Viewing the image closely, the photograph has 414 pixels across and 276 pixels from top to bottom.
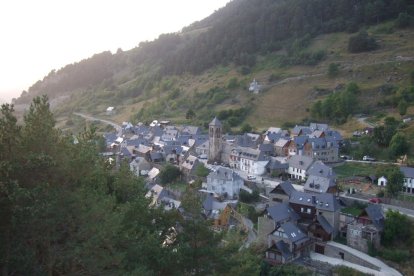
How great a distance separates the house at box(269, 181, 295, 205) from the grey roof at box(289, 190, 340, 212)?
91 centimetres

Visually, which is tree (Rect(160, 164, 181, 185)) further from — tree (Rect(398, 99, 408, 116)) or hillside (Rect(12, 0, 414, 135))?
tree (Rect(398, 99, 408, 116))

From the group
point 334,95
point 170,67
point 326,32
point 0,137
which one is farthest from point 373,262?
point 170,67

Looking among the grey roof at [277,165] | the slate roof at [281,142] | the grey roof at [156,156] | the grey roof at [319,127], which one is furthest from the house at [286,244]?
the grey roof at [156,156]

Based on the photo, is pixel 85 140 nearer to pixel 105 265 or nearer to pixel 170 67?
pixel 105 265

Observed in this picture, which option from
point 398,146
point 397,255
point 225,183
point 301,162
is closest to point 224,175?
point 225,183

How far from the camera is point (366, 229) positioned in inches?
989

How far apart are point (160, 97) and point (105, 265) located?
2699 inches

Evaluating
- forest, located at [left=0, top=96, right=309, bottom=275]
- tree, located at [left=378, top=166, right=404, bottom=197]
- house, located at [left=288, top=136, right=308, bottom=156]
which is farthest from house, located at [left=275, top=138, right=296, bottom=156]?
forest, located at [left=0, top=96, right=309, bottom=275]

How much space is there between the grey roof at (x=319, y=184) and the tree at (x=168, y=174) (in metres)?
12.8

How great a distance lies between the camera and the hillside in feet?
188

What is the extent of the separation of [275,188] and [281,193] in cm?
54

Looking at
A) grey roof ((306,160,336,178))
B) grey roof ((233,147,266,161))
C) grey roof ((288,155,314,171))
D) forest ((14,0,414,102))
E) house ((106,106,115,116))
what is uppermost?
forest ((14,0,414,102))

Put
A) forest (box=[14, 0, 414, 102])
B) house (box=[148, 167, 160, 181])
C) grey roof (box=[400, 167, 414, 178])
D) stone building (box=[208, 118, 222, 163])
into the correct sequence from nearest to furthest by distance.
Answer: grey roof (box=[400, 167, 414, 178])
house (box=[148, 167, 160, 181])
stone building (box=[208, 118, 222, 163])
forest (box=[14, 0, 414, 102])

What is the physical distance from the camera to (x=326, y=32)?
241ft
